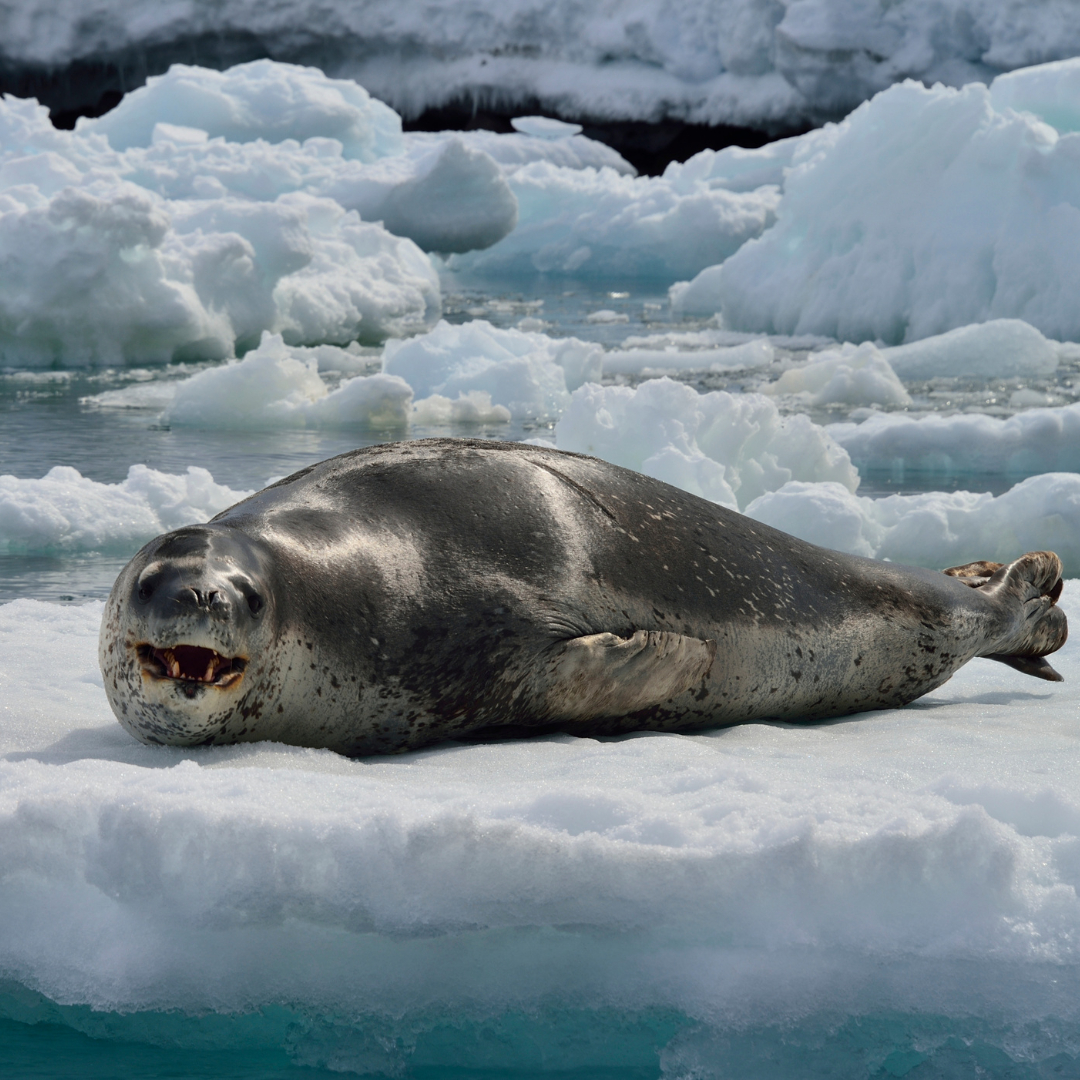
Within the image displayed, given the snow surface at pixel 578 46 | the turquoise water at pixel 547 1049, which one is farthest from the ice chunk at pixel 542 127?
the turquoise water at pixel 547 1049

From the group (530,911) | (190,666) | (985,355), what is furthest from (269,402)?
(530,911)

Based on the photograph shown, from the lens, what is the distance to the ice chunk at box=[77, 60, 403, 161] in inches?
669

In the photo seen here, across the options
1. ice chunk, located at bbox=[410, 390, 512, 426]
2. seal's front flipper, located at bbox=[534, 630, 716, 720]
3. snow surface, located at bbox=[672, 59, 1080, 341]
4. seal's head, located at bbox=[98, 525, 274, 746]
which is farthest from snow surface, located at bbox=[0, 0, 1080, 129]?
seal's head, located at bbox=[98, 525, 274, 746]

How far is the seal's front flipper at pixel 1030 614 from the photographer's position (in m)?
3.28

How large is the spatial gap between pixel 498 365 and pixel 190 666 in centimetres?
643

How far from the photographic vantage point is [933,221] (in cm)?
1127

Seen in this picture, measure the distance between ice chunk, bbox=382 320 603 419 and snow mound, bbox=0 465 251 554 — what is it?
3.38 m

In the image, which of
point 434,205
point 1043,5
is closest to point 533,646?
point 434,205

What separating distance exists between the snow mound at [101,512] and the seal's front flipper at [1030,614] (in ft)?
9.33

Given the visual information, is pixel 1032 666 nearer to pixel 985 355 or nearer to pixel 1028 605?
pixel 1028 605

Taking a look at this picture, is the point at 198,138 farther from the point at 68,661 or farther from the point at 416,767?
the point at 416,767

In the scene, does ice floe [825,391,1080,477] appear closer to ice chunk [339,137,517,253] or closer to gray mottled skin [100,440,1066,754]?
gray mottled skin [100,440,1066,754]

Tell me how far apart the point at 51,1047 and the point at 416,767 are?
2.56ft

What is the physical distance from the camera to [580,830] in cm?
175
